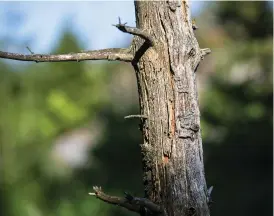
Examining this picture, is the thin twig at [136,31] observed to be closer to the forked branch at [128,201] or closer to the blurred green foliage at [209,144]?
the forked branch at [128,201]

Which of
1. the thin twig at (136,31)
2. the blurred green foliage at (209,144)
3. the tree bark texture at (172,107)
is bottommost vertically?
the blurred green foliage at (209,144)

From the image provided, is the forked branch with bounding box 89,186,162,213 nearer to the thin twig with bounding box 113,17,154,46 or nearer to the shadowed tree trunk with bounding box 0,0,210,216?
the shadowed tree trunk with bounding box 0,0,210,216

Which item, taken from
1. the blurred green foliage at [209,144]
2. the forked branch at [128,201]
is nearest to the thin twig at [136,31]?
the forked branch at [128,201]

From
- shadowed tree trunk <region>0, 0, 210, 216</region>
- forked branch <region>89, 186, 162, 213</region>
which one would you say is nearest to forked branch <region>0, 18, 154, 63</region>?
shadowed tree trunk <region>0, 0, 210, 216</region>

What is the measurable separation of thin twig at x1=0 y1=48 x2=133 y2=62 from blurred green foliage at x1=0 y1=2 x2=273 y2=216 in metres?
5.64

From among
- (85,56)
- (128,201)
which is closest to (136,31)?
(85,56)

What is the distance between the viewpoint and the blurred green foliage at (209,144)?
832cm

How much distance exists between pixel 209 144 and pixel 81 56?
7.72 meters

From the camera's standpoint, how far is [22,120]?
15.1m

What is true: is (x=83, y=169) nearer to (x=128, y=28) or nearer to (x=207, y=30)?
(x=207, y=30)

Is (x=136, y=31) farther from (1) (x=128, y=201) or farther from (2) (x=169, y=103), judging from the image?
(1) (x=128, y=201)

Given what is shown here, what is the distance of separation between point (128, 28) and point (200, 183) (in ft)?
2.05

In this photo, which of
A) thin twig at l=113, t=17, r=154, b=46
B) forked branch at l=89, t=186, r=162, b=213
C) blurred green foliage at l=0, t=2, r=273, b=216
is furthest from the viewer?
blurred green foliage at l=0, t=2, r=273, b=216

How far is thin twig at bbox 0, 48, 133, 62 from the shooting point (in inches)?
83.5
